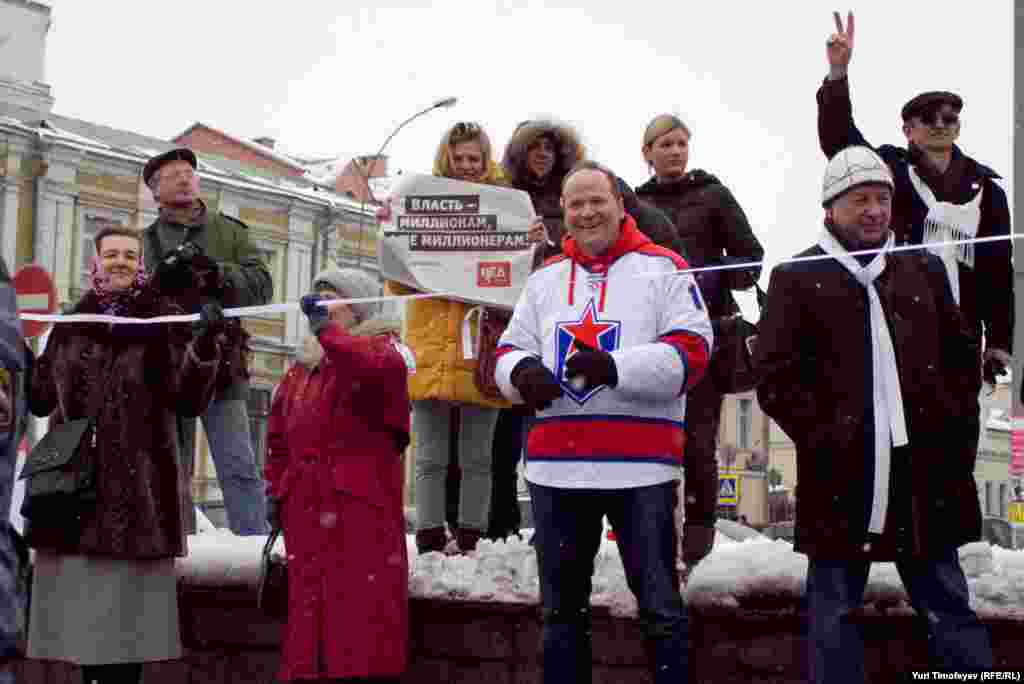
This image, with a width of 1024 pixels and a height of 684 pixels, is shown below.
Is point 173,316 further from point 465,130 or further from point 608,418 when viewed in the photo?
point 608,418

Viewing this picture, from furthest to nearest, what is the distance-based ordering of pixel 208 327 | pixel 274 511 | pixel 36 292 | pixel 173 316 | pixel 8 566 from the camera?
pixel 36 292, pixel 173 316, pixel 274 511, pixel 208 327, pixel 8 566

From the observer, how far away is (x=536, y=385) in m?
4.40

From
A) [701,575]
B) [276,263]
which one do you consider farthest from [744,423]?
[701,575]

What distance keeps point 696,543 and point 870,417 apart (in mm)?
1395

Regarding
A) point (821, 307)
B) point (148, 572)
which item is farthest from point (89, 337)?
point (821, 307)

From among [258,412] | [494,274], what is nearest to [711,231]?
[494,274]

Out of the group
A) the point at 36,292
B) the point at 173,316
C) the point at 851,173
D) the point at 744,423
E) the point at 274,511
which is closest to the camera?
the point at 851,173

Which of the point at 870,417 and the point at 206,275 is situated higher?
the point at 206,275

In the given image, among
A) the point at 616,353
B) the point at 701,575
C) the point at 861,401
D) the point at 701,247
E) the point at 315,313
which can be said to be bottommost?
the point at 701,575

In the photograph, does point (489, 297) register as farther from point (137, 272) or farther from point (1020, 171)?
point (1020, 171)

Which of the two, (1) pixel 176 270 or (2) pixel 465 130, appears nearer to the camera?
(1) pixel 176 270

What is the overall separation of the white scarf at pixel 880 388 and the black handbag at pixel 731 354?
1040 mm

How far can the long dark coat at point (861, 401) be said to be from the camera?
4316 mm

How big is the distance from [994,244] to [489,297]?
6.69 ft
